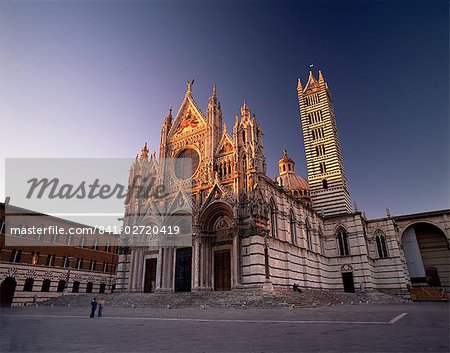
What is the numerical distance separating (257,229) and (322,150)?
2641 cm

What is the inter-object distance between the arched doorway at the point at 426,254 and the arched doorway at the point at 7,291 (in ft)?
156

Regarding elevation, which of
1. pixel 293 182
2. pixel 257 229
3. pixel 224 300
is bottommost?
pixel 224 300

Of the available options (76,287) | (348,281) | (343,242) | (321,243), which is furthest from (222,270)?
(76,287)

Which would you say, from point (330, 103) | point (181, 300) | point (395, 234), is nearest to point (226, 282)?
point (181, 300)

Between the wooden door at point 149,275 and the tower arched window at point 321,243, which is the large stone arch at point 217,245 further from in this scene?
the tower arched window at point 321,243

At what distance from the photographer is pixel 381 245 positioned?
37.2m

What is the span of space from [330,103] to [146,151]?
32.1m

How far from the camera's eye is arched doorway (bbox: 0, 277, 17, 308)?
30141mm

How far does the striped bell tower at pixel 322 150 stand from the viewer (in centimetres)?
4131

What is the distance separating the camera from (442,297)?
96.5ft

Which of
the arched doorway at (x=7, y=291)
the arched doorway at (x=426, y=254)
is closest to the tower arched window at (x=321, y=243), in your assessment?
the arched doorway at (x=426, y=254)

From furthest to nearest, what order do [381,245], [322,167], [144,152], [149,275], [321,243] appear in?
[322,167] < [381,245] < [321,243] < [144,152] < [149,275]

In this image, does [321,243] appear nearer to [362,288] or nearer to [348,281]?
[348,281]

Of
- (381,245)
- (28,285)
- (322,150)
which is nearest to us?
(28,285)
